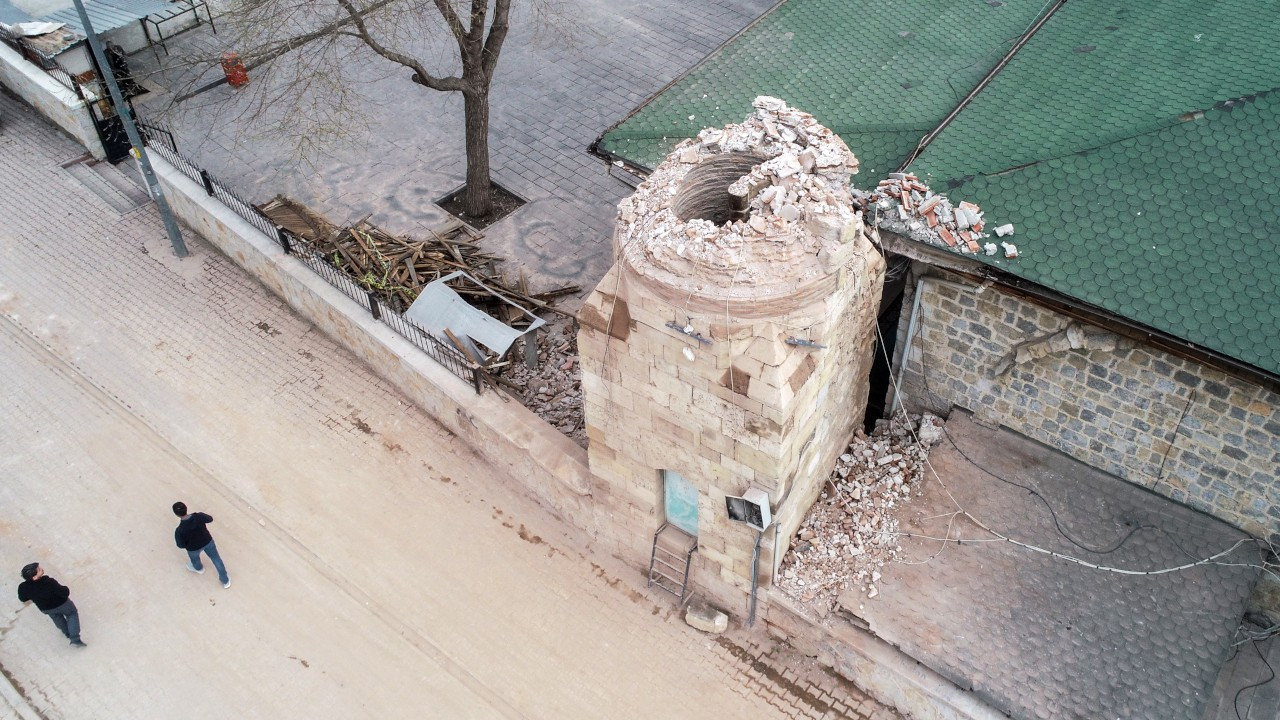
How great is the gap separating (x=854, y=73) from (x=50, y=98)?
14.8 meters

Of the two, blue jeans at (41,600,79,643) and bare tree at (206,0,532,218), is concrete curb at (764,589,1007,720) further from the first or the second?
bare tree at (206,0,532,218)

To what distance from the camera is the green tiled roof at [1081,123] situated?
→ 10.5 metres

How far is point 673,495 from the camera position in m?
12.2

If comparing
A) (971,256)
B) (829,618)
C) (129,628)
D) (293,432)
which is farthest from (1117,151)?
(129,628)

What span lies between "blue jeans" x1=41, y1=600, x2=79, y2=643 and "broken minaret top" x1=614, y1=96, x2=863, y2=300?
7.81 m

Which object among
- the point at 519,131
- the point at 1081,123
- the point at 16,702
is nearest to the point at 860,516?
the point at 1081,123

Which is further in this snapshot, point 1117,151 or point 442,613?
point 442,613

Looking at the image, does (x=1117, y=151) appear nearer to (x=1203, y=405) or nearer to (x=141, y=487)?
(x=1203, y=405)

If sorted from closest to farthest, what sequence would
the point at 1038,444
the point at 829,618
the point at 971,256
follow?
the point at 971,256 → the point at 829,618 → the point at 1038,444

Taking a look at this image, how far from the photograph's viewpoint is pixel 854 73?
14094 millimetres

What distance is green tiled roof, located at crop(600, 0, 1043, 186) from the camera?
1317cm

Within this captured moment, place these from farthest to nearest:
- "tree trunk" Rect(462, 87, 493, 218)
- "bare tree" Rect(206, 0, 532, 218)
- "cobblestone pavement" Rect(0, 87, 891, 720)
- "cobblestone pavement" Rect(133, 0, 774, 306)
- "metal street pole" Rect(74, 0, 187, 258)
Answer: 1. "cobblestone pavement" Rect(133, 0, 774, 306)
2. "tree trunk" Rect(462, 87, 493, 218)
3. "bare tree" Rect(206, 0, 532, 218)
4. "metal street pole" Rect(74, 0, 187, 258)
5. "cobblestone pavement" Rect(0, 87, 891, 720)

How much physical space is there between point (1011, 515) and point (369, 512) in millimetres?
8083

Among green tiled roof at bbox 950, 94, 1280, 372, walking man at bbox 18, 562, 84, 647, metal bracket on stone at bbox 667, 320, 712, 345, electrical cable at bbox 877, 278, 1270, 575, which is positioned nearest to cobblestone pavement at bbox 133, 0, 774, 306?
electrical cable at bbox 877, 278, 1270, 575
